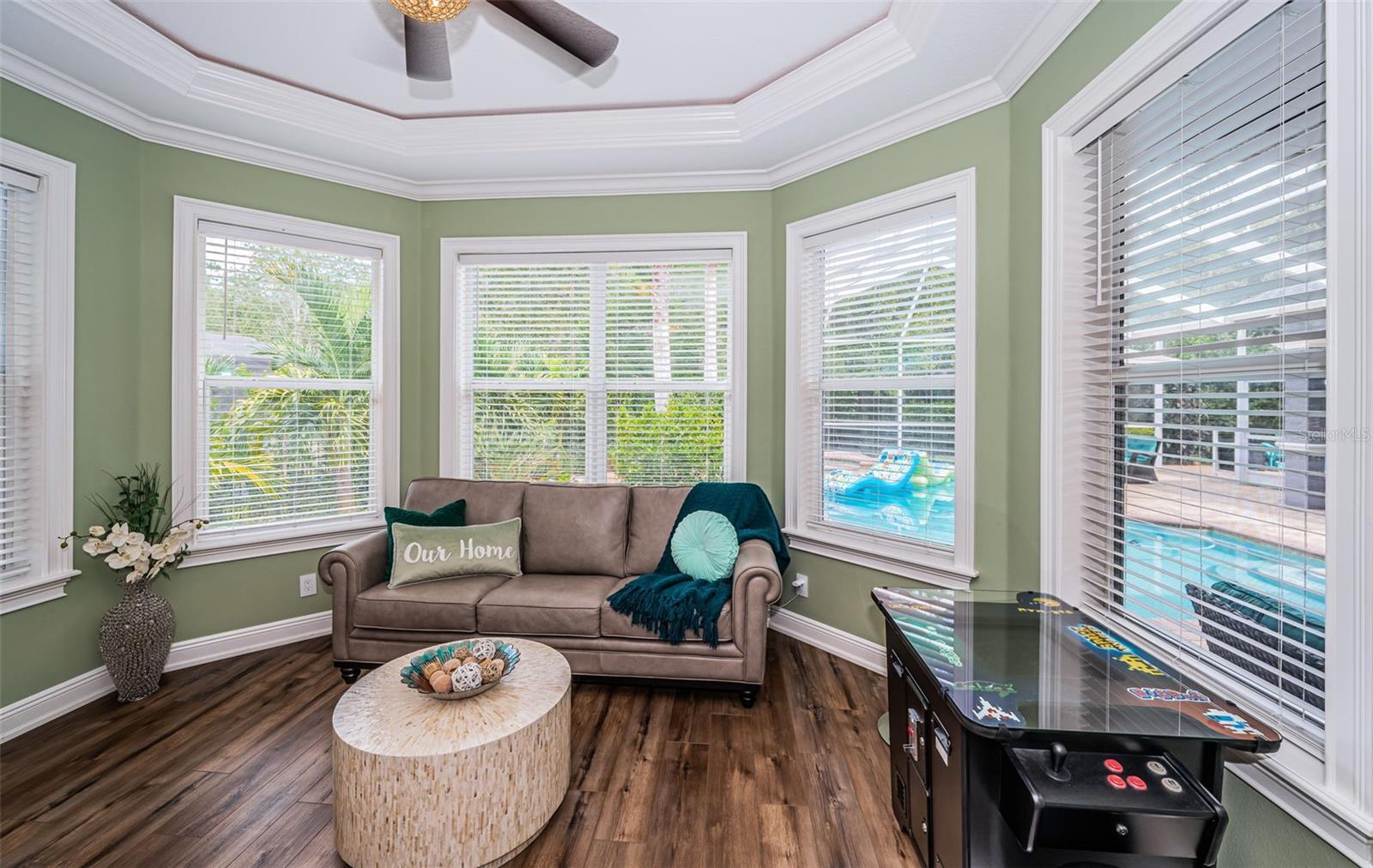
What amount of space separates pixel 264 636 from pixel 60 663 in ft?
2.52

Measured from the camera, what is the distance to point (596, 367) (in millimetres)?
3514

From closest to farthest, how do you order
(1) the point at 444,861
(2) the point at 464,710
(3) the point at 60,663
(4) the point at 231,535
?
(1) the point at 444,861
(2) the point at 464,710
(3) the point at 60,663
(4) the point at 231,535

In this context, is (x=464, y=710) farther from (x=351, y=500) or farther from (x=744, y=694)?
(x=351, y=500)

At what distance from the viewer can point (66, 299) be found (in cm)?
242

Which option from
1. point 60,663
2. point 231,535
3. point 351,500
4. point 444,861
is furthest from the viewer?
point 351,500

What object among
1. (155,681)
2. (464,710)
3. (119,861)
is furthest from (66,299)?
(464,710)

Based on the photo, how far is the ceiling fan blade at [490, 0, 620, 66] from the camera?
173 centimetres

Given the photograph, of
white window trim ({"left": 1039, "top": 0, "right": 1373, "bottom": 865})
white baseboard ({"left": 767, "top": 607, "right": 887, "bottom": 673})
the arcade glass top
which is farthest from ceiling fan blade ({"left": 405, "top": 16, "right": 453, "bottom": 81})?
white baseboard ({"left": 767, "top": 607, "right": 887, "bottom": 673})

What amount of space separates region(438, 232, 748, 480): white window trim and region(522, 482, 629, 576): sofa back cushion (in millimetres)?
691

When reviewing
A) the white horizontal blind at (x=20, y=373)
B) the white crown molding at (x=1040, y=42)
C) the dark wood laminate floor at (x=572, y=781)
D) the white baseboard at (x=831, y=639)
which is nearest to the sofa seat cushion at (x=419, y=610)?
the dark wood laminate floor at (x=572, y=781)

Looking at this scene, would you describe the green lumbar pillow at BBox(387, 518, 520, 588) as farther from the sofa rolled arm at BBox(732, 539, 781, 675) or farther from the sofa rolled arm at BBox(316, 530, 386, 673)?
the sofa rolled arm at BBox(732, 539, 781, 675)

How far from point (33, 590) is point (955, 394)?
4030 mm

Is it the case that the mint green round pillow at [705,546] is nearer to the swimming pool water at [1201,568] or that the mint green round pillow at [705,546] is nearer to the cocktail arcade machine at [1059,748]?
the cocktail arcade machine at [1059,748]

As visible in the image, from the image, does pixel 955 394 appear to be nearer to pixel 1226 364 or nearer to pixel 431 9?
pixel 1226 364
